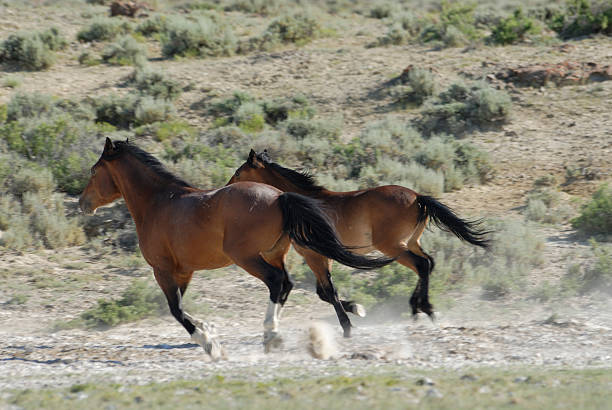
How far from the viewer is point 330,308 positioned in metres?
9.72

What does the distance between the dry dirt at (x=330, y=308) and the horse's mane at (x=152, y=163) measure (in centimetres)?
176

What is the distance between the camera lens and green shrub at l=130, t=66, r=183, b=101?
18828 mm

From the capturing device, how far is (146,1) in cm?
3159

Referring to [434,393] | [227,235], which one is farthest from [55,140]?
[434,393]

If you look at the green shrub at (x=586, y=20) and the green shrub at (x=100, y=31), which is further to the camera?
the green shrub at (x=100, y=31)

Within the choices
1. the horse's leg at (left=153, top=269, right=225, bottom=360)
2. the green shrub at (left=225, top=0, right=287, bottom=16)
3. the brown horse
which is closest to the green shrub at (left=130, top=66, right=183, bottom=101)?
the brown horse

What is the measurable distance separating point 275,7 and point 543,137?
1855cm

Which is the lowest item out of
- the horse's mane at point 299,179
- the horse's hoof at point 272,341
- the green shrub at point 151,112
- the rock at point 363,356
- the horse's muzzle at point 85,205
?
the green shrub at point 151,112

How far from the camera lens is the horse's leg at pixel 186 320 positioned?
23.2ft

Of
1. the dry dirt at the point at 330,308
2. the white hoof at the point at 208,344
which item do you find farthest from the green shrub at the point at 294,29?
the white hoof at the point at 208,344

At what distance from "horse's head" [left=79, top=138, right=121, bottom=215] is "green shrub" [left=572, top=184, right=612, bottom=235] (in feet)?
23.9

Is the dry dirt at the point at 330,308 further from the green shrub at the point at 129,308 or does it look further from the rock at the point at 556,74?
the rock at the point at 556,74

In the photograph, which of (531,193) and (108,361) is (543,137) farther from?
(108,361)

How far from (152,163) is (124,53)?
602 inches
